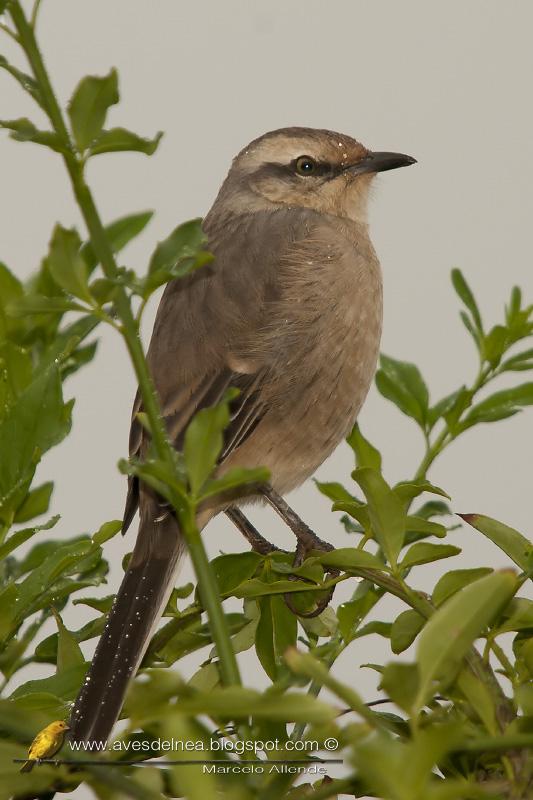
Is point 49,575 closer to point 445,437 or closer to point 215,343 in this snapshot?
point 445,437

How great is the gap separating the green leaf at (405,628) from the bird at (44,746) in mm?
438

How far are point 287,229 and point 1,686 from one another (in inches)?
66.5

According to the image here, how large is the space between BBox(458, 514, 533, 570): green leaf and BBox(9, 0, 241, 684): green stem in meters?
0.45

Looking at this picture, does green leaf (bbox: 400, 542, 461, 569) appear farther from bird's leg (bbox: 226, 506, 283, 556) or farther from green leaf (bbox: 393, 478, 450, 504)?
bird's leg (bbox: 226, 506, 283, 556)

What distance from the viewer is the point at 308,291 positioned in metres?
2.50

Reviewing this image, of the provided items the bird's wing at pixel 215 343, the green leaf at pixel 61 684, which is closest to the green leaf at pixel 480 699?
the green leaf at pixel 61 684

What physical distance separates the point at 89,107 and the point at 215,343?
1.39 m

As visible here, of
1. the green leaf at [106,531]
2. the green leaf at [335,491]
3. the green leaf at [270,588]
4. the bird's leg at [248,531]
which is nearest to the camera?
the green leaf at [270,588]

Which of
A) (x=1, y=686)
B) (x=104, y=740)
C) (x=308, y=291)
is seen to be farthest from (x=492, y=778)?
(x=308, y=291)

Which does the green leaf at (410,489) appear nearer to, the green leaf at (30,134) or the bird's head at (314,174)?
the green leaf at (30,134)

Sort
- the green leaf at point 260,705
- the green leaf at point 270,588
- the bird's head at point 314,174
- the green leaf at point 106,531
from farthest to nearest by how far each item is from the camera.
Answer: the bird's head at point 314,174
the green leaf at point 106,531
the green leaf at point 270,588
the green leaf at point 260,705

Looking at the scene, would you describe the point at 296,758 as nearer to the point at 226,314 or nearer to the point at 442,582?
the point at 442,582

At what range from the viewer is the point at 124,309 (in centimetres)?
92

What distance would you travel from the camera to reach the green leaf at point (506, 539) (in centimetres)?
123
